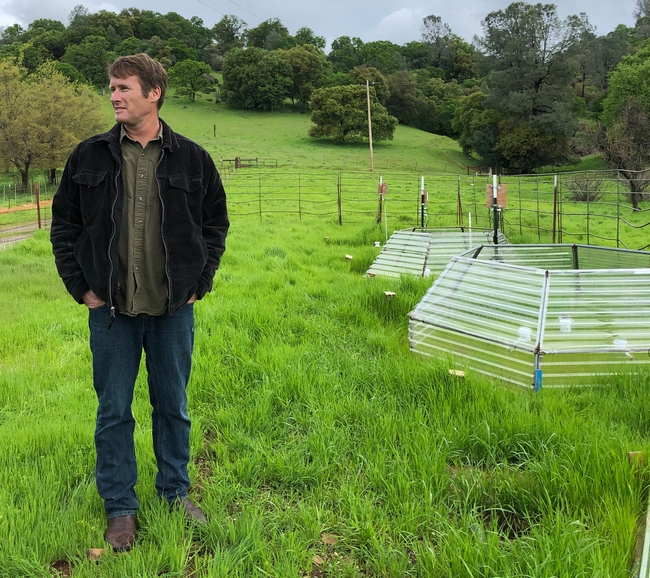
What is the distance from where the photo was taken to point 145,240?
2254mm

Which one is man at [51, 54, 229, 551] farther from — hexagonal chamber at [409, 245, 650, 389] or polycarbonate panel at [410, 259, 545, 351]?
polycarbonate panel at [410, 259, 545, 351]

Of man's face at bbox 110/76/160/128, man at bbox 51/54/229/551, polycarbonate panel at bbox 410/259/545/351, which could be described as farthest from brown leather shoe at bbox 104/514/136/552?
polycarbonate panel at bbox 410/259/545/351

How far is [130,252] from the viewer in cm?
224

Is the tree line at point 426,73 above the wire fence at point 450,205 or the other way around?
above

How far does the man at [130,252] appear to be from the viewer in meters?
2.18

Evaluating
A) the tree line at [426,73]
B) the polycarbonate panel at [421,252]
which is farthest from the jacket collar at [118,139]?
the tree line at [426,73]

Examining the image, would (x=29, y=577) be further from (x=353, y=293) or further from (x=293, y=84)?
(x=293, y=84)

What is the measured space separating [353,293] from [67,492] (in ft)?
15.0

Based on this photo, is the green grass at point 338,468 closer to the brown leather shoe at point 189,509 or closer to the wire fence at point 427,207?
the brown leather shoe at point 189,509

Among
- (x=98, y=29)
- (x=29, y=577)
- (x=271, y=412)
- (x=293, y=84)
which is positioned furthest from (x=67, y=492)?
(x=98, y=29)

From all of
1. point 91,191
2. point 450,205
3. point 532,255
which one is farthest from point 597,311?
point 450,205

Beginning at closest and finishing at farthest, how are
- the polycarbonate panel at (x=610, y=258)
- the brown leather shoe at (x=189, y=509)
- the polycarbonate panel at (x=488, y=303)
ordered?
the brown leather shoe at (x=189, y=509) → the polycarbonate panel at (x=488, y=303) → the polycarbonate panel at (x=610, y=258)

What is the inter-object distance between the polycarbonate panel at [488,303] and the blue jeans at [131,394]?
2.96 metres

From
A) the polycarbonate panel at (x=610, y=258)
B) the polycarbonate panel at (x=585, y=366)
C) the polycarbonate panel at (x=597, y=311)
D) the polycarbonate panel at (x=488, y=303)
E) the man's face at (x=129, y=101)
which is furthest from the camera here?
the polycarbonate panel at (x=610, y=258)
